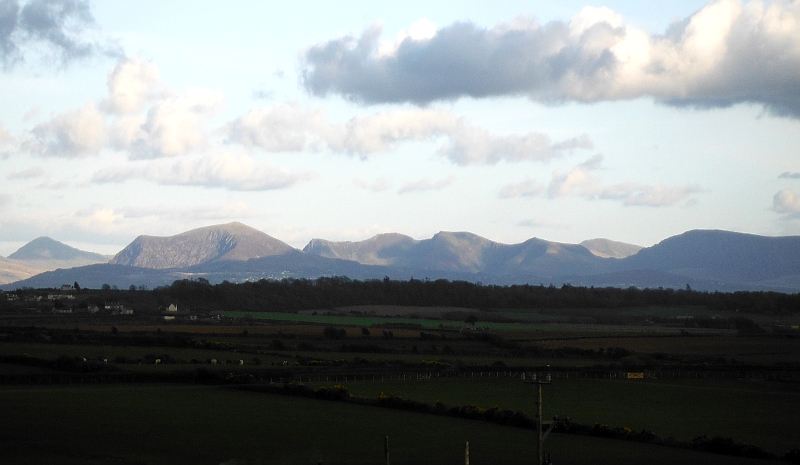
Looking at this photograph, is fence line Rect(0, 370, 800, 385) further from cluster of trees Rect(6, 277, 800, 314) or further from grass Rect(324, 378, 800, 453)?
cluster of trees Rect(6, 277, 800, 314)

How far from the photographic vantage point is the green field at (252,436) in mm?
36684

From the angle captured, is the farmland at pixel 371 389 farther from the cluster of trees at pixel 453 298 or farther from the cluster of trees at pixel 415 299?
the cluster of trees at pixel 453 298

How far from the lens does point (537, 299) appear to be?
614ft

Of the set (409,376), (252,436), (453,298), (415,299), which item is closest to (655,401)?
(409,376)

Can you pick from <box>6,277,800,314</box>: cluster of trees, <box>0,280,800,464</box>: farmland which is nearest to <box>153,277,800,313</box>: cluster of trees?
<box>6,277,800,314</box>: cluster of trees

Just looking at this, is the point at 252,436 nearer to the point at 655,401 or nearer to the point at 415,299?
the point at 655,401

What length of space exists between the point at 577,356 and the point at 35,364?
44.3 metres

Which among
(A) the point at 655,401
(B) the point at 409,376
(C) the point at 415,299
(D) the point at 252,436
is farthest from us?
(C) the point at 415,299

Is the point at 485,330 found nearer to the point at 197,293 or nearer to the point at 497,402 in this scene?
the point at 497,402

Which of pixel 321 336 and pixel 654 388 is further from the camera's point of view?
pixel 321 336

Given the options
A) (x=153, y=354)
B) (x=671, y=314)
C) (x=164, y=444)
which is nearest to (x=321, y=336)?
(x=153, y=354)

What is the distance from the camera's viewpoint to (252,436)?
41.7 metres

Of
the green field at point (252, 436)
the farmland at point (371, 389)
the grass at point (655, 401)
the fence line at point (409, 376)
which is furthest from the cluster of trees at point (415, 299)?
the green field at point (252, 436)

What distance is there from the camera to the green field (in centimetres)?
3668
